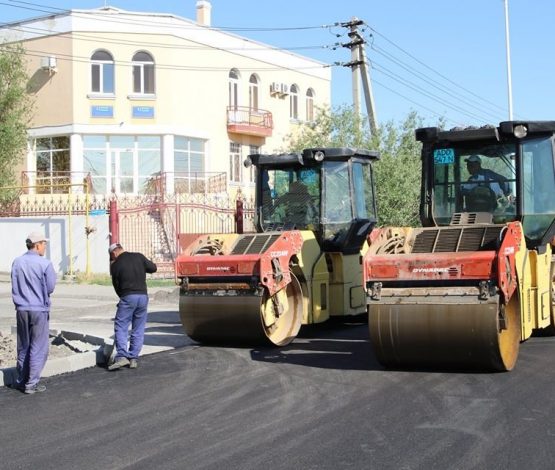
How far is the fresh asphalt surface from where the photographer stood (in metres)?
5.90

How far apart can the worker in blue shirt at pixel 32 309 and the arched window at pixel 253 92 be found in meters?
30.3

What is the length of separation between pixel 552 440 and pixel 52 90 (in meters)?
29.6

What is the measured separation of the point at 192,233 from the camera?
24.0 metres

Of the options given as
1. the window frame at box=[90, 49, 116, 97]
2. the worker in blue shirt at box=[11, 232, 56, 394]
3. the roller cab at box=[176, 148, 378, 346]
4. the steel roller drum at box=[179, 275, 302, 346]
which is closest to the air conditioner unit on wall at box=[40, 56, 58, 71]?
the window frame at box=[90, 49, 116, 97]

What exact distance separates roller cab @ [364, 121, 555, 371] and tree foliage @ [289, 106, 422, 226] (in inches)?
430

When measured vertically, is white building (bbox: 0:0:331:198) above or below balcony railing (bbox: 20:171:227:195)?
above

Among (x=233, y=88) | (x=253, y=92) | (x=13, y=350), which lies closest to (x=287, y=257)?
(x=13, y=350)

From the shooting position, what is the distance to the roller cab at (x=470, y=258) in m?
8.32

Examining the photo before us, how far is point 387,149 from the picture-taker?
2483cm

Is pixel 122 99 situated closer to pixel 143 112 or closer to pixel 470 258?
pixel 143 112

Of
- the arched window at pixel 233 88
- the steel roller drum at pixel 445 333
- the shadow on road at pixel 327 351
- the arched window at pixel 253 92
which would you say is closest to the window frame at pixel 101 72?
the arched window at pixel 233 88

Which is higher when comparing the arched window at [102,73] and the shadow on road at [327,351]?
the arched window at [102,73]

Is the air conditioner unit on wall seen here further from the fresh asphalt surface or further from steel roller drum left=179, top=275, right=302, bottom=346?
the fresh asphalt surface

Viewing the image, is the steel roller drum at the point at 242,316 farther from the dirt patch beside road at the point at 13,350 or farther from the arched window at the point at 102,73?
the arched window at the point at 102,73
